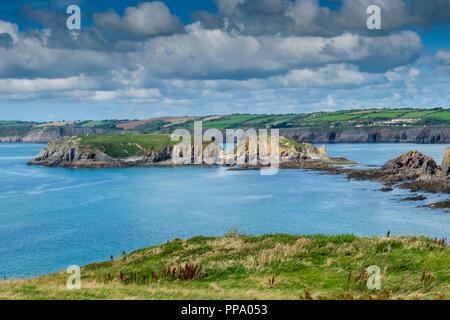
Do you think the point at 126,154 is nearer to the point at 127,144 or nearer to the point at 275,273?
the point at 127,144

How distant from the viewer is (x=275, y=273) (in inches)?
704

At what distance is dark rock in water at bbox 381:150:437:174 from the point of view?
307 ft

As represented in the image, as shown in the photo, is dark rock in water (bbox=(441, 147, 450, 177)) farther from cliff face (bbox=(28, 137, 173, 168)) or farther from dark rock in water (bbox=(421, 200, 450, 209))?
cliff face (bbox=(28, 137, 173, 168))

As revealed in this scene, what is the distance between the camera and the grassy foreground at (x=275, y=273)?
13.9 metres

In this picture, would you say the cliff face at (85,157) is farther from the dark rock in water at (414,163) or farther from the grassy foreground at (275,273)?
the grassy foreground at (275,273)

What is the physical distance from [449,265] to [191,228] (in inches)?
1900

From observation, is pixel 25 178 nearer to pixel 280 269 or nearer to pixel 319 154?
pixel 319 154

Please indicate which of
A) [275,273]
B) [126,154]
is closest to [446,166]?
[275,273]

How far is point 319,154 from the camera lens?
155 metres

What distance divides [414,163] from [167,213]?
209ft
